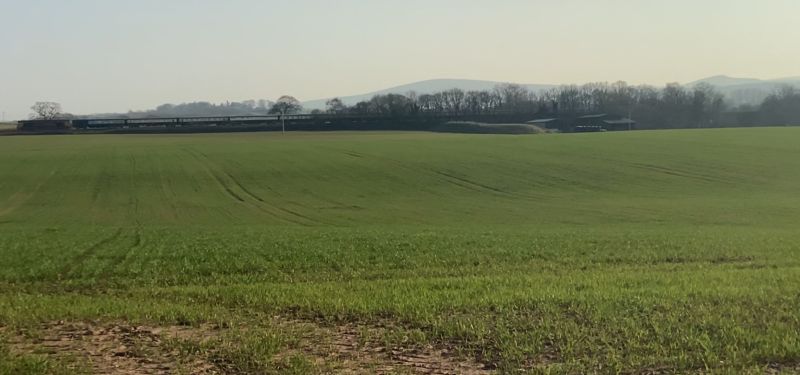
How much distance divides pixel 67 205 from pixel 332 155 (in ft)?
94.8

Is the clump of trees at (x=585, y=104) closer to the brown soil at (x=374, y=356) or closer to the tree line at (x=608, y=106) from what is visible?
the tree line at (x=608, y=106)

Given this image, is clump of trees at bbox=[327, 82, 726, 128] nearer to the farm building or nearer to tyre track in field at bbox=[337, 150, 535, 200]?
the farm building

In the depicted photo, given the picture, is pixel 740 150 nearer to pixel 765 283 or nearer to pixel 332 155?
pixel 332 155

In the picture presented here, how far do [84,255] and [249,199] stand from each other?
2666 cm

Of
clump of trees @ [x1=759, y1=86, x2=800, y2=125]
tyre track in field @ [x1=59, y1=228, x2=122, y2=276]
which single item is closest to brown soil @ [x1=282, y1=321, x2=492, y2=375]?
tyre track in field @ [x1=59, y1=228, x2=122, y2=276]

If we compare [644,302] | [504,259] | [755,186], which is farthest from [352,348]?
[755,186]

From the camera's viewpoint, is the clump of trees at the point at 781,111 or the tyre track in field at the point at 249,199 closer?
the tyre track in field at the point at 249,199

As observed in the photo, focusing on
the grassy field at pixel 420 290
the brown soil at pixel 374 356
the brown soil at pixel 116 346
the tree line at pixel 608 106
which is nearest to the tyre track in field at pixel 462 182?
the grassy field at pixel 420 290

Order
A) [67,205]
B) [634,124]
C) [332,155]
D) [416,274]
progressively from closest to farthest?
[416,274] < [67,205] < [332,155] < [634,124]

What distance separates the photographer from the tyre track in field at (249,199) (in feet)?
115

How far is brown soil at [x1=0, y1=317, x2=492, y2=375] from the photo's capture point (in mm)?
6434

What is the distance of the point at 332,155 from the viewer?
66562mm

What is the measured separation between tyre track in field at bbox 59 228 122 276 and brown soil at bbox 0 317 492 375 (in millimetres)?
6903

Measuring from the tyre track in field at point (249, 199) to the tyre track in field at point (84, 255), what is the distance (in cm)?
1300
